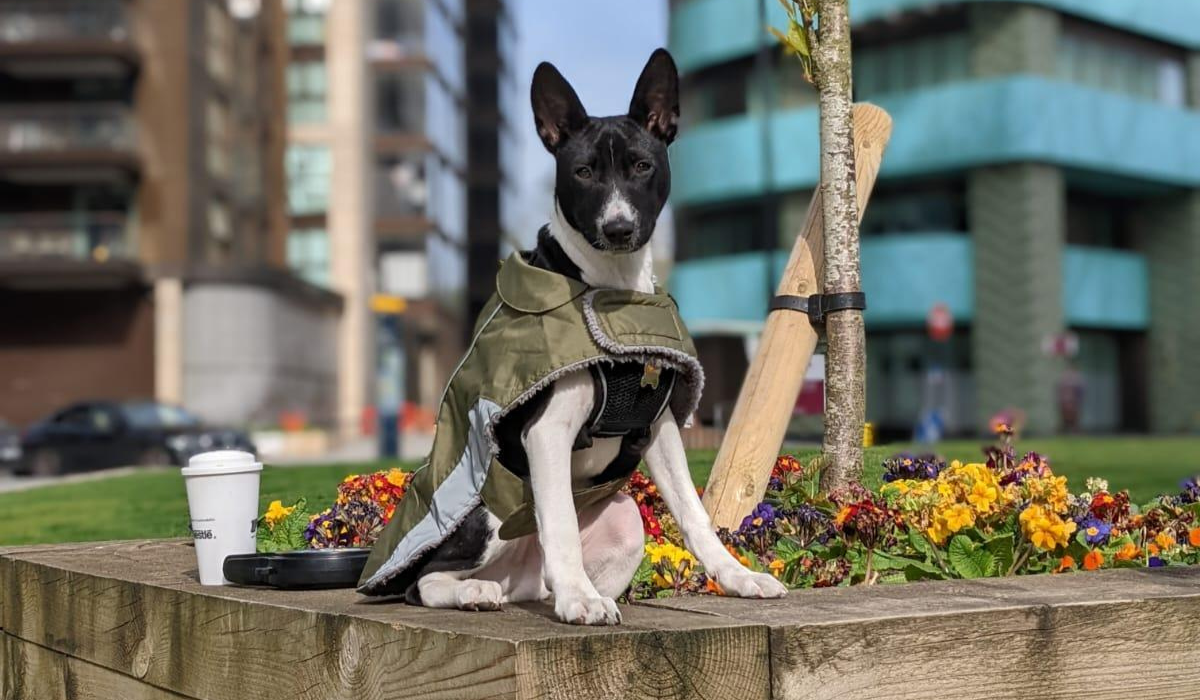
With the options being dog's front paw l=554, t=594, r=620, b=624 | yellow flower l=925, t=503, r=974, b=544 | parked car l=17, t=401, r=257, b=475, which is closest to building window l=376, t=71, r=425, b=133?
parked car l=17, t=401, r=257, b=475

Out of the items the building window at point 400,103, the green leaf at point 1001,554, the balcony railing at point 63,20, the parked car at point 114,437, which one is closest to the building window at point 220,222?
the balcony railing at point 63,20

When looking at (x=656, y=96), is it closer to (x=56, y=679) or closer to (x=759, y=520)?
(x=759, y=520)

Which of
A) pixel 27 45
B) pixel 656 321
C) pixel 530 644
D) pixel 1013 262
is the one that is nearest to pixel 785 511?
pixel 656 321

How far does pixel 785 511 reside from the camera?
17.9 feet

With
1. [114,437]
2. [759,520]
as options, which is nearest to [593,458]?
[759,520]

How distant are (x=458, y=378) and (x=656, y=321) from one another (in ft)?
2.04

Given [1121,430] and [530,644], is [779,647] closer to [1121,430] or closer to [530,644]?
[530,644]

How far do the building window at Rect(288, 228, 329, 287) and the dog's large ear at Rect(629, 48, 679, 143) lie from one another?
49785 millimetres

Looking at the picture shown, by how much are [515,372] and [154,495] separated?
824 centimetres

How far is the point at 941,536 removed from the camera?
5.02m

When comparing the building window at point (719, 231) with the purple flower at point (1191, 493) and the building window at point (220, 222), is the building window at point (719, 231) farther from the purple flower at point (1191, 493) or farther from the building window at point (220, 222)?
the purple flower at point (1191, 493)

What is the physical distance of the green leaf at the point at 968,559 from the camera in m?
5.01

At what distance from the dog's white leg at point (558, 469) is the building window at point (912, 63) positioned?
3739 cm

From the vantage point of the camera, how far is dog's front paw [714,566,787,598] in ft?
13.6
